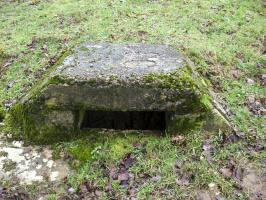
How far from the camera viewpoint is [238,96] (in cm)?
584

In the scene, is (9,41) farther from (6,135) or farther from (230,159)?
(230,159)

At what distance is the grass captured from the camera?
4402mm

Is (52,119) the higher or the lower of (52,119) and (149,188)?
the higher

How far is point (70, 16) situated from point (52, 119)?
4386mm

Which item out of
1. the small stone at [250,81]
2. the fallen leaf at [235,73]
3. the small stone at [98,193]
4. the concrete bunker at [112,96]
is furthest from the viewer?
the fallen leaf at [235,73]

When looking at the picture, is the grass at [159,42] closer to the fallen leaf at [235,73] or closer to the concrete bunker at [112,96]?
the fallen leaf at [235,73]

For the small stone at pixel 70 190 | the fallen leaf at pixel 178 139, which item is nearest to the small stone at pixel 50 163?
the small stone at pixel 70 190

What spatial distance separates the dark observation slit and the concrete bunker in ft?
0.79

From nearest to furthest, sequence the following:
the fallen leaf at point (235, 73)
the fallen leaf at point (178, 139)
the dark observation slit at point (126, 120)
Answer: the fallen leaf at point (178, 139), the dark observation slit at point (126, 120), the fallen leaf at point (235, 73)

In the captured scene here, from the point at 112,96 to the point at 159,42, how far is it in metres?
2.98

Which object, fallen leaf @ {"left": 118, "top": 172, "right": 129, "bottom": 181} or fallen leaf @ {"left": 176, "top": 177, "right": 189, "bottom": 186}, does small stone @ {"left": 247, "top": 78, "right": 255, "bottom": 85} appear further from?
fallen leaf @ {"left": 118, "top": 172, "right": 129, "bottom": 181}

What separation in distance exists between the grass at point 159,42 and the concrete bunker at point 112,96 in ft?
0.81

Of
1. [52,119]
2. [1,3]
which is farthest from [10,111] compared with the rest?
[1,3]

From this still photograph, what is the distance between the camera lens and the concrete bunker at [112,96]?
4531 mm
